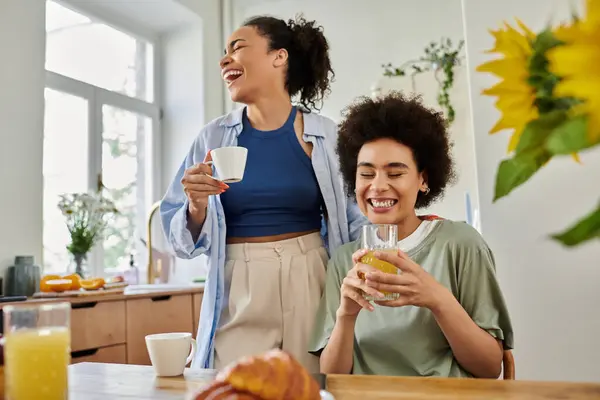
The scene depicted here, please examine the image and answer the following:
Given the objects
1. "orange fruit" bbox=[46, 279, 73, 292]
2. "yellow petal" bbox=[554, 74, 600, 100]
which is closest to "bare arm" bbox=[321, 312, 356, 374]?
"yellow petal" bbox=[554, 74, 600, 100]

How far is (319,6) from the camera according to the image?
14.0ft

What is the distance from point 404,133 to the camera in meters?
1.43

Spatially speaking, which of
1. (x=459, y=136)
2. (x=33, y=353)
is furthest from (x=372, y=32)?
→ (x=33, y=353)

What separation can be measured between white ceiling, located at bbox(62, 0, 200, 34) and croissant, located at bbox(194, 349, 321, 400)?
359cm

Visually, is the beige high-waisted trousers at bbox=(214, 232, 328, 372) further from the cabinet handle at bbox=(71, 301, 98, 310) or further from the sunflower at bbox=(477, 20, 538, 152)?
the sunflower at bbox=(477, 20, 538, 152)

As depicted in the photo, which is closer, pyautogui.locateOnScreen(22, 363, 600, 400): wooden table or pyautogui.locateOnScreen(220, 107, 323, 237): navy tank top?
pyautogui.locateOnScreen(22, 363, 600, 400): wooden table

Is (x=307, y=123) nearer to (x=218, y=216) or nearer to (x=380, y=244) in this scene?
(x=218, y=216)

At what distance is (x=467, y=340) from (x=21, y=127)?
2.34 m

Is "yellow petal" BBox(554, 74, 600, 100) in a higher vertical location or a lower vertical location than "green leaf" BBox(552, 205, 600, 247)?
higher

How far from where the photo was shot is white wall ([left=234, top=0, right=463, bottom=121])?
12.8ft

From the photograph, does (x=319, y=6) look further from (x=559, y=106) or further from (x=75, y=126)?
(x=559, y=106)

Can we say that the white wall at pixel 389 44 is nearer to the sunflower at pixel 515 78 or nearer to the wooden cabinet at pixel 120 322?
the wooden cabinet at pixel 120 322

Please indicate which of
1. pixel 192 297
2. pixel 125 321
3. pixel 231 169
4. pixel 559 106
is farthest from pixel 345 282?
pixel 192 297

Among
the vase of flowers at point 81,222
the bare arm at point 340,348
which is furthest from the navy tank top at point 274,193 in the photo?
the vase of flowers at point 81,222
